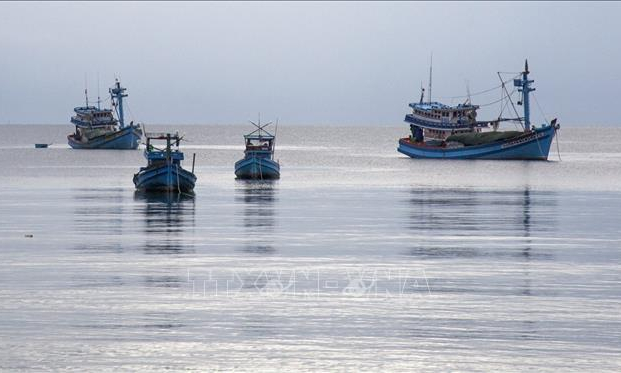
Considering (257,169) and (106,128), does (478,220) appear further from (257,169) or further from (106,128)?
(106,128)

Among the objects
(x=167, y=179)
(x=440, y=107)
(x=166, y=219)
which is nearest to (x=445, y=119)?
(x=440, y=107)

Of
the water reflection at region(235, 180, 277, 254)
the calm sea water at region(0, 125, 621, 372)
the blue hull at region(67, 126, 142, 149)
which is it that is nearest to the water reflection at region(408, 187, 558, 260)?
the calm sea water at region(0, 125, 621, 372)

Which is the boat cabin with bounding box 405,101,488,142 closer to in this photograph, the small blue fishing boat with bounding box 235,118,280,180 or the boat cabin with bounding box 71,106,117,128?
the small blue fishing boat with bounding box 235,118,280,180

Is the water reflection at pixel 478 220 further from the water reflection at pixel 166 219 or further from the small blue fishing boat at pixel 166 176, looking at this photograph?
the small blue fishing boat at pixel 166 176

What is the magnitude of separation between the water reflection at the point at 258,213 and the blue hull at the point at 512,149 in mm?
51089

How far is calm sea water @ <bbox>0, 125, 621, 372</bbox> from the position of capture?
21125 millimetres

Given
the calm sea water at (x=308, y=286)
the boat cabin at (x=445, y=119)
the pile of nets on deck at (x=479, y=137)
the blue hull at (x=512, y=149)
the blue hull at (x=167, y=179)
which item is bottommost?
the calm sea water at (x=308, y=286)

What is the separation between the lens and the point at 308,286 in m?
29.4

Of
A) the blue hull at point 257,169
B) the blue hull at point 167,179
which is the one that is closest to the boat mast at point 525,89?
the blue hull at point 257,169

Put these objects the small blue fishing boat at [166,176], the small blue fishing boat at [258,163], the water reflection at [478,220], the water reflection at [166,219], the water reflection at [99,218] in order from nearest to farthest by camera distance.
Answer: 1. the water reflection at [478,220]
2. the water reflection at [166,219]
3. the water reflection at [99,218]
4. the small blue fishing boat at [166,176]
5. the small blue fishing boat at [258,163]

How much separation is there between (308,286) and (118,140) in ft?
486

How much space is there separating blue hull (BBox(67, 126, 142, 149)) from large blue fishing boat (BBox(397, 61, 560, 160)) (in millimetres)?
A: 50625

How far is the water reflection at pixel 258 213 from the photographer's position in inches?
1569

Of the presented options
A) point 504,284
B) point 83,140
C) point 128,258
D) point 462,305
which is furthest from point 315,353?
point 83,140
